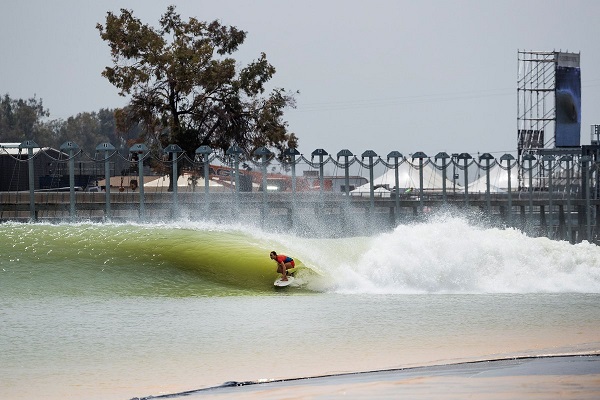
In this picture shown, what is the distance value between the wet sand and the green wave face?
13.3 metres

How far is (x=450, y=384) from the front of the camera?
1419 centimetres

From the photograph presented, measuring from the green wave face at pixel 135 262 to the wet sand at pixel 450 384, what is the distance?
524 inches

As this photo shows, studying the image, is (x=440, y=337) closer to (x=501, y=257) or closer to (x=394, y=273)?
(x=394, y=273)

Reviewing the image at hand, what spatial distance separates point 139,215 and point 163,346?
29435 millimetres

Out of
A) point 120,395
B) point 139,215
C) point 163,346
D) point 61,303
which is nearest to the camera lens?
point 120,395

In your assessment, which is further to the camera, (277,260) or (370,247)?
(370,247)

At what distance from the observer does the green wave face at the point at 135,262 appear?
29156 mm

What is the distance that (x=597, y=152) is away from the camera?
6762 cm

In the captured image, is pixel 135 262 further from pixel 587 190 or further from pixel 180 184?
pixel 587 190

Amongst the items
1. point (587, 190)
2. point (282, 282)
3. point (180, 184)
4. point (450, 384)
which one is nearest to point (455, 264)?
point (282, 282)

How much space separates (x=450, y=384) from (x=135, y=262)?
19.2m

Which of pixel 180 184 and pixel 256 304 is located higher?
pixel 180 184

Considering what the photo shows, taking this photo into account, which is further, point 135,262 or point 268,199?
point 268,199

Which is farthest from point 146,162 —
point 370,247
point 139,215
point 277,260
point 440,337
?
point 440,337
